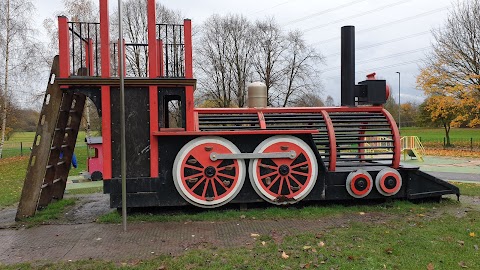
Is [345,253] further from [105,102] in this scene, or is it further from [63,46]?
[63,46]

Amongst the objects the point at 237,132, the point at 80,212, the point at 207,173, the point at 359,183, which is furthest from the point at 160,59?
the point at 359,183

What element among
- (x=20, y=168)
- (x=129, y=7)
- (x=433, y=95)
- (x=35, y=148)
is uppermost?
(x=129, y=7)

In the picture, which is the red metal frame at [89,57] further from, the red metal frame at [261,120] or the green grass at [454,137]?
the green grass at [454,137]

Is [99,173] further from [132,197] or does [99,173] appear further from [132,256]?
[132,256]

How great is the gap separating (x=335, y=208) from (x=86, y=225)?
4.60 meters

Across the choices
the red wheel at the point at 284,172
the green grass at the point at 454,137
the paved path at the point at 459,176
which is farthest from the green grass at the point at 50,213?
the green grass at the point at 454,137

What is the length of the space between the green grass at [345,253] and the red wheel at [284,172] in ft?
4.83

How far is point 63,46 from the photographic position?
712 centimetres

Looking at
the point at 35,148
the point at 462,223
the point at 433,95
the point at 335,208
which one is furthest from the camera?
the point at 433,95

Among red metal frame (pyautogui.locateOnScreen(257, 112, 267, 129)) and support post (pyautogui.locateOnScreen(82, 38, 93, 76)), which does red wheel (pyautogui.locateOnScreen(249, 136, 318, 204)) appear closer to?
red metal frame (pyautogui.locateOnScreen(257, 112, 267, 129))

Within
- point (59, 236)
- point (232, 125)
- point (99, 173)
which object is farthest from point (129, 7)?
point (59, 236)

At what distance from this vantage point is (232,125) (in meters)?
8.43

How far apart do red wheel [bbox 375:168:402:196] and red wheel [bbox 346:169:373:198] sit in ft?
0.60

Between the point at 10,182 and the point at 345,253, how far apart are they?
14321mm
